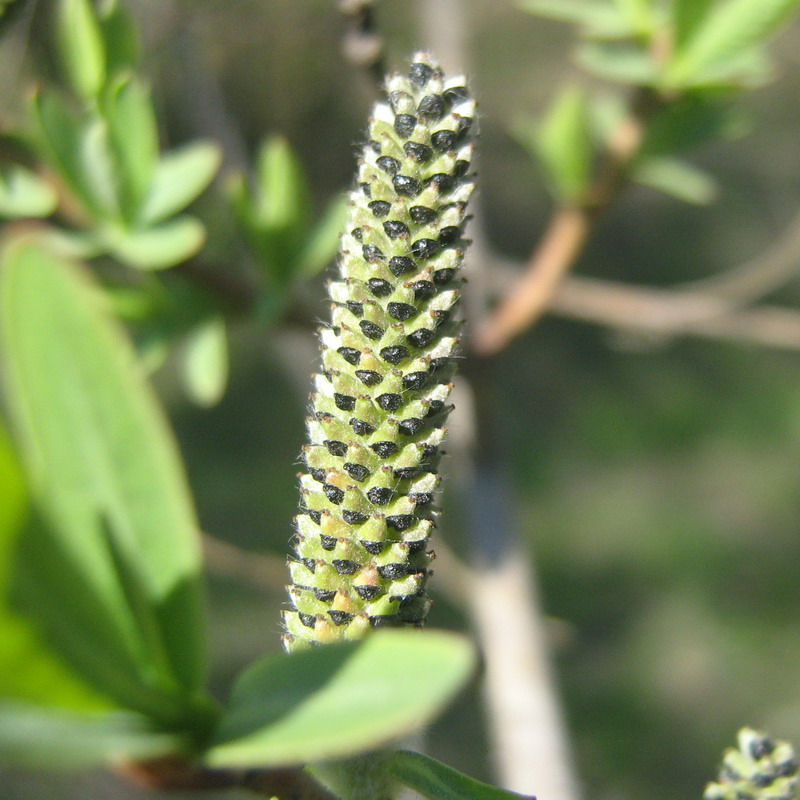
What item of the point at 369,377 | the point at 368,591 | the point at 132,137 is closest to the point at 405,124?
the point at 369,377

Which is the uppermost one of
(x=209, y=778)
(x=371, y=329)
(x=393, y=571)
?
(x=371, y=329)

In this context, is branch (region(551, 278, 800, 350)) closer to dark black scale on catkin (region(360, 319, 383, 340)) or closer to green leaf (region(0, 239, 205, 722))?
dark black scale on catkin (region(360, 319, 383, 340))

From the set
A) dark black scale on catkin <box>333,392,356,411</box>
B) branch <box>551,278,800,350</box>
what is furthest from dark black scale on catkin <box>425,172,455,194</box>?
branch <box>551,278,800,350</box>

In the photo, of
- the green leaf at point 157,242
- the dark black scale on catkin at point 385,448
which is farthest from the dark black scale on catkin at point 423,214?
the green leaf at point 157,242

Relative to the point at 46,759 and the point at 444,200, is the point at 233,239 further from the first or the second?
the point at 46,759

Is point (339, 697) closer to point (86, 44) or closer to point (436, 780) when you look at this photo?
point (436, 780)

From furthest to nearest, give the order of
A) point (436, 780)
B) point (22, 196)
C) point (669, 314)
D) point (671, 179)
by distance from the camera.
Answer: point (669, 314) < point (671, 179) < point (22, 196) < point (436, 780)
